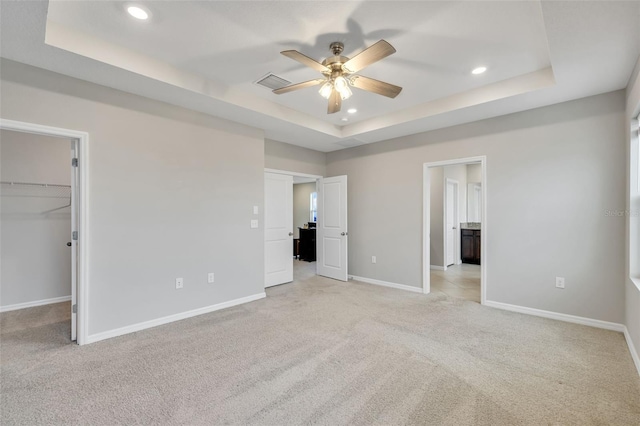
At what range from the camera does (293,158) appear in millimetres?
5406

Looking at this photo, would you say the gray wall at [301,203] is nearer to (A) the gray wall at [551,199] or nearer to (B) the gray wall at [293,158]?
(B) the gray wall at [293,158]

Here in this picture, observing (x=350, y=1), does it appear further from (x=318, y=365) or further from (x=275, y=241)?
(x=275, y=241)

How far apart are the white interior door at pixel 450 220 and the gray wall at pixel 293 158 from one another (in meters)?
3.11

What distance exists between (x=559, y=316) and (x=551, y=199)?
54.6 inches

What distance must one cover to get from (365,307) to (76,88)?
4054 mm

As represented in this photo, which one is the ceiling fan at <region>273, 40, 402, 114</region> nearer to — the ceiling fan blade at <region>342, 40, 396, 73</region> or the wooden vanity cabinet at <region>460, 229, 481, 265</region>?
the ceiling fan blade at <region>342, 40, 396, 73</region>

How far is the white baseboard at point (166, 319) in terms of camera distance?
2.90 metres

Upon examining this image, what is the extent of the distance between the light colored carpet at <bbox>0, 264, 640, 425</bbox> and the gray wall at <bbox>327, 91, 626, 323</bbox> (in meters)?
0.42

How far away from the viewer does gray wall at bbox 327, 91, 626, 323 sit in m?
3.12

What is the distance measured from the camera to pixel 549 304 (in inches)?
136

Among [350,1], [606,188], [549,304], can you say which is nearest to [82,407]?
[350,1]

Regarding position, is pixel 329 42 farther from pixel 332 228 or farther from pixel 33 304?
pixel 33 304

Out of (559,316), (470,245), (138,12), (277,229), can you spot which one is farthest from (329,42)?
(470,245)

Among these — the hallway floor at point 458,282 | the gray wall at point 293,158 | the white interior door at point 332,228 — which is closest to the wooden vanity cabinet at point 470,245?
the hallway floor at point 458,282
